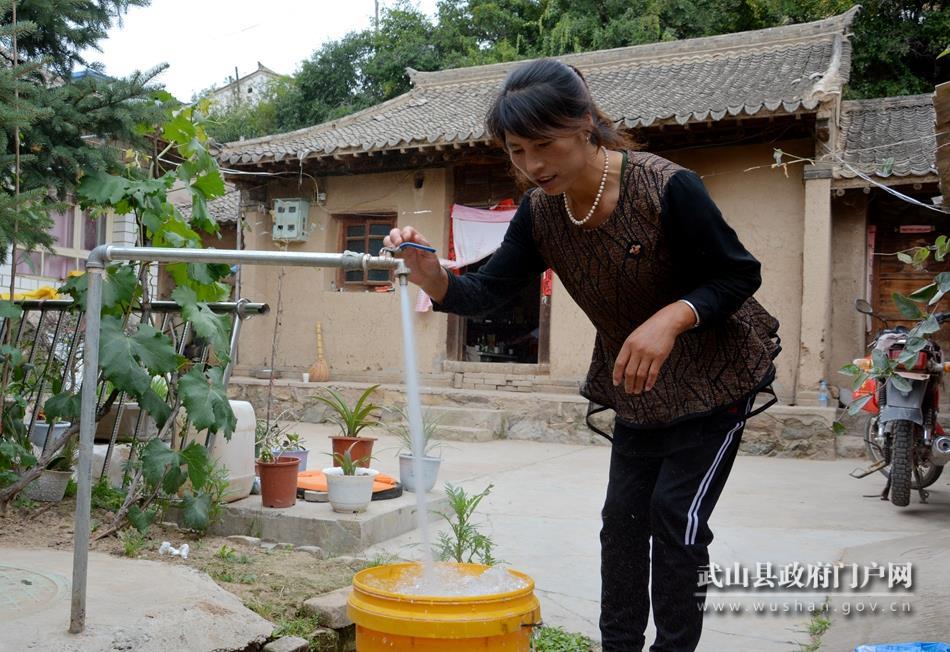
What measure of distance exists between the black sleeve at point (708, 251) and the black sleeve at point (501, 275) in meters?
0.44

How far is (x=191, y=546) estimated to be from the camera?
10.8 ft

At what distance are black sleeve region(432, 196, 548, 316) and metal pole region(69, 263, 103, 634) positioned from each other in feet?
2.82

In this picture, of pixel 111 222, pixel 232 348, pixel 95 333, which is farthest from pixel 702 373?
pixel 111 222

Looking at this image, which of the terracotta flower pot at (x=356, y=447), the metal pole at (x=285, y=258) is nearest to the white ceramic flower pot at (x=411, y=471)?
the terracotta flower pot at (x=356, y=447)

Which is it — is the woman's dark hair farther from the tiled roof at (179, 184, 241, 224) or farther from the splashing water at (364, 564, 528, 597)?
the tiled roof at (179, 184, 241, 224)

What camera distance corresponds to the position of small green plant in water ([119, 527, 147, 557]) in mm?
3010

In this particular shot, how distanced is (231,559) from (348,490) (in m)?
0.67

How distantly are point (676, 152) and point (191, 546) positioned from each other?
23.8 feet

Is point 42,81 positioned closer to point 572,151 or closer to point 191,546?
point 191,546

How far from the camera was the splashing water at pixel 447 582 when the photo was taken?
195 cm

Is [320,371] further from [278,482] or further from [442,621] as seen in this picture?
[442,621]

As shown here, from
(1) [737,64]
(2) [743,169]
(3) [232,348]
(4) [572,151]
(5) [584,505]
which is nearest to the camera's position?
(4) [572,151]

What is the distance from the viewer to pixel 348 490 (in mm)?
3672

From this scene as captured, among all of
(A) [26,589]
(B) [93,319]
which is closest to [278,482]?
(A) [26,589]
